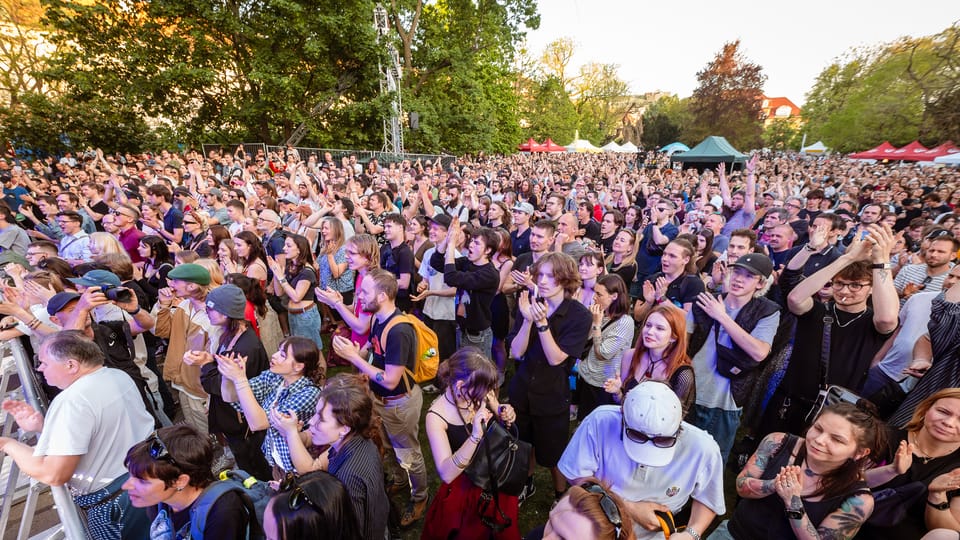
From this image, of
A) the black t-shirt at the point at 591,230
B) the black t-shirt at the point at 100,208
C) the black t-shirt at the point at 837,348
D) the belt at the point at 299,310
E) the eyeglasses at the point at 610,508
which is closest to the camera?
the eyeglasses at the point at 610,508

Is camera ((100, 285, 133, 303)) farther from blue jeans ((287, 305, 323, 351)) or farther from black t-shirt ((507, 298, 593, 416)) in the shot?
black t-shirt ((507, 298, 593, 416))

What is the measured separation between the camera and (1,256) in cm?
484

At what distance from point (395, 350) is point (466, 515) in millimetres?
1181

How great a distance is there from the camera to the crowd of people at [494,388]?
6.47ft

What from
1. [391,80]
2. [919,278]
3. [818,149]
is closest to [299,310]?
[919,278]

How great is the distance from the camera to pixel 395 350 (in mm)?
2945

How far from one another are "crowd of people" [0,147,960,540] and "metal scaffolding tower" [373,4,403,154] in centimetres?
1476

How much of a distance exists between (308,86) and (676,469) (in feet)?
71.4

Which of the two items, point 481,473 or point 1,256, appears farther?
point 1,256

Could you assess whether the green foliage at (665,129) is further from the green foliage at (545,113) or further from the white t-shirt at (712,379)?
the white t-shirt at (712,379)

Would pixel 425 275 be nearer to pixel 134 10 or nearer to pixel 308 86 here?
pixel 308 86

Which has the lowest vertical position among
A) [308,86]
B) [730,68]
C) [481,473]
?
[481,473]

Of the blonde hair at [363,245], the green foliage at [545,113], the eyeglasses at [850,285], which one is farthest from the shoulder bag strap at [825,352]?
the green foliage at [545,113]

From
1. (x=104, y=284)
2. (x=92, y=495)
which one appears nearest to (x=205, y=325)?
(x=104, y=284)
